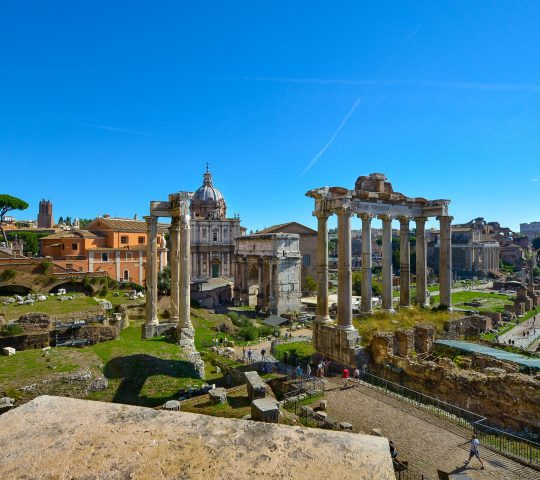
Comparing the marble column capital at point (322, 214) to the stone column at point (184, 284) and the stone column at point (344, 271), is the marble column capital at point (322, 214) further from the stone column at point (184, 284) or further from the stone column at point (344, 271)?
the stone column at point (184, 284)

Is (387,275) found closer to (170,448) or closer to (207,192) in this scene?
(170,448)

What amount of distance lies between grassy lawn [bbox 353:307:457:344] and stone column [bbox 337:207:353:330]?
1416 mm

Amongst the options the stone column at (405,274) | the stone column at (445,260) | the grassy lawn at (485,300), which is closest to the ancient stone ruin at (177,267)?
the stone column at (405,274)

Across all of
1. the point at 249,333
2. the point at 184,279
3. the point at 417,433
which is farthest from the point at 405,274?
the point at 249,333

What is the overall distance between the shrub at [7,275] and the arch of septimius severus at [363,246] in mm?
30438

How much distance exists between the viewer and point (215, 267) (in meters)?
52.3

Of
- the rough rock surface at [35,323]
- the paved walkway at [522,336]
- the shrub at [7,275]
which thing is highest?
the shrub at [7,275]

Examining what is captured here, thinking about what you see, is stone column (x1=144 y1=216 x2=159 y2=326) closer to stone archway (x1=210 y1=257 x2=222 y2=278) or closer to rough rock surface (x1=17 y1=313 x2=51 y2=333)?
rough rock surface (x1=17 y1=313 x2=51 y2=333)

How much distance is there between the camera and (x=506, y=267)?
9469 cm

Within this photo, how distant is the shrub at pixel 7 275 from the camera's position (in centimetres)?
3406

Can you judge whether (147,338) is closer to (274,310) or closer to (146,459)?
(146,459)

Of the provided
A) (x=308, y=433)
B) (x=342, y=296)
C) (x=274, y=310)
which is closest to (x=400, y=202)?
(x=342, y=296)

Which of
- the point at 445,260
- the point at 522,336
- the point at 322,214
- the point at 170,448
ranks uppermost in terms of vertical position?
the point at 322,214

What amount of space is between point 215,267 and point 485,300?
1446 inches
